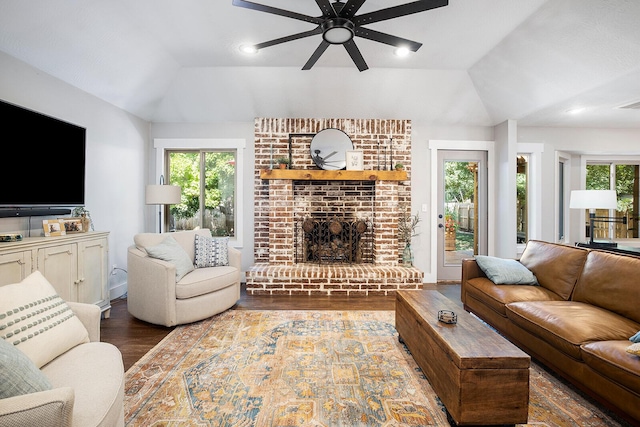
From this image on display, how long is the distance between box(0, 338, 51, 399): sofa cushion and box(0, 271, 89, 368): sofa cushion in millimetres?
239

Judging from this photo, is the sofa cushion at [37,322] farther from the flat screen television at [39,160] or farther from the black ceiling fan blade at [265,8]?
the black ceiling fan blade at [265,8]

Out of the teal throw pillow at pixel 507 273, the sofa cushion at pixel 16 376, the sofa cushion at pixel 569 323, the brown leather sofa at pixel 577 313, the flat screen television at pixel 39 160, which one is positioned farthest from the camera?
the teal throw pillow at pixel 507 273

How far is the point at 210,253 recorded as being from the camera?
3578 millimetres

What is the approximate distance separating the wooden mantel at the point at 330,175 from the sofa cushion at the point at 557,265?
197cm

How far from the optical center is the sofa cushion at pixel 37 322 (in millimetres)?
1332

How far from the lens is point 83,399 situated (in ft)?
3.89

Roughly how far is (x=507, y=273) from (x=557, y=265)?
1.31 feet

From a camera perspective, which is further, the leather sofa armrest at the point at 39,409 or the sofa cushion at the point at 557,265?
the sofa cushion at the point at 557,265

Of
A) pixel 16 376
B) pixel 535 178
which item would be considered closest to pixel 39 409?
pixel 16 376

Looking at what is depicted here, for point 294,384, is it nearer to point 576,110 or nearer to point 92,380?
point 92,380

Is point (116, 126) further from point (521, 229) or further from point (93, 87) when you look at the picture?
point (521, 229)

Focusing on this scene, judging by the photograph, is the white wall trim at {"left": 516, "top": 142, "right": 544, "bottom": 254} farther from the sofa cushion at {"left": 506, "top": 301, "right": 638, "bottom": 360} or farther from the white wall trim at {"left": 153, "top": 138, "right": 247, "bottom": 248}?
the white wall trim at {"left": 153, "top": 138, "right": 247, "bottom": 248}

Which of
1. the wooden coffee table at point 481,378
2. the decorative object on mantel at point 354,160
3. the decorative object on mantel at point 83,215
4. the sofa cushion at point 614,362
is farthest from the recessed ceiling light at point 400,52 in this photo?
the decorative object on mantel at point 83,215

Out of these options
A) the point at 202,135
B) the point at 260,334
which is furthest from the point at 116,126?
the point at 260,334
